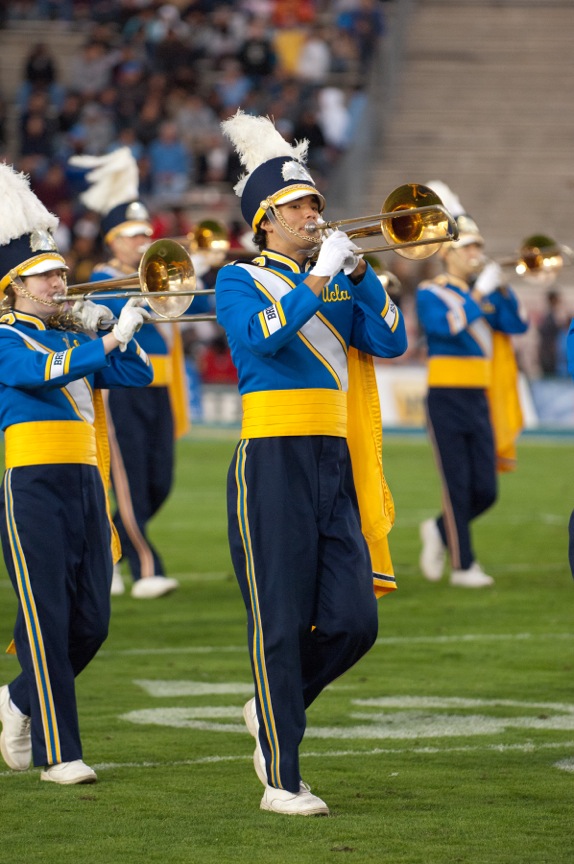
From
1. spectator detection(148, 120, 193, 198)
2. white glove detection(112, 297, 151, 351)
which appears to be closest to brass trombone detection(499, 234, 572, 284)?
white glove detection(112, 297, 151, 351)

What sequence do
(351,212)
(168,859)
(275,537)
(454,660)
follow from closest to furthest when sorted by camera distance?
(168,859) < (275,537) < (454,660) < (351,212)

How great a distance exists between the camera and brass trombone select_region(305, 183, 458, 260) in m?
5.28

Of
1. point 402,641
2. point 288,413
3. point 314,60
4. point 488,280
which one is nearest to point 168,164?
point 314,60

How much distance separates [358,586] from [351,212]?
2053 centimetres

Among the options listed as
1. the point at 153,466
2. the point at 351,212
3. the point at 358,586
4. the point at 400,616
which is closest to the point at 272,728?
the point at 358,586

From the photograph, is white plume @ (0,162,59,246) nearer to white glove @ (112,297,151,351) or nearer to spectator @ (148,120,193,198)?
white glove @ (112,297,151,351)

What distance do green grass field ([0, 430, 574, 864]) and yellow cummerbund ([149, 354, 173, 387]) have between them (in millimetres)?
1211

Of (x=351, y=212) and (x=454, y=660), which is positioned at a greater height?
(x=351, y=212)

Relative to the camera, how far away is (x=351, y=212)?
2542 cm

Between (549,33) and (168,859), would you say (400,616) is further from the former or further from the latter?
(549,33)

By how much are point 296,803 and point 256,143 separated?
206cm

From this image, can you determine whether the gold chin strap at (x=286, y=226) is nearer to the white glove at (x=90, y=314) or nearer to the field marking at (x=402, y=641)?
the white glove at (x=90, y=314)

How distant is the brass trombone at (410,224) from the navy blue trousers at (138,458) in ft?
15.3

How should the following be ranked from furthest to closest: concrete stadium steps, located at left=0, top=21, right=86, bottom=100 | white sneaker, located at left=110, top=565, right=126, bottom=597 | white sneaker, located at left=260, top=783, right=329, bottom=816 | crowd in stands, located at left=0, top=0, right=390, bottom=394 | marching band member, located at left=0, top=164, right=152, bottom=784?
concrete stadium steps, located at left=0, top=21, right=86, bottom=100 < crowd in stands, located at left=0, top=0, right=390, bottom=394 < white sneaker, located at left=110, top=565, right=126, bottom=597 < marching band member, located at left=0, top=164, right=152, bottom=784 < white sneaker, located at left=260, top=783, right=329, bottom=816
